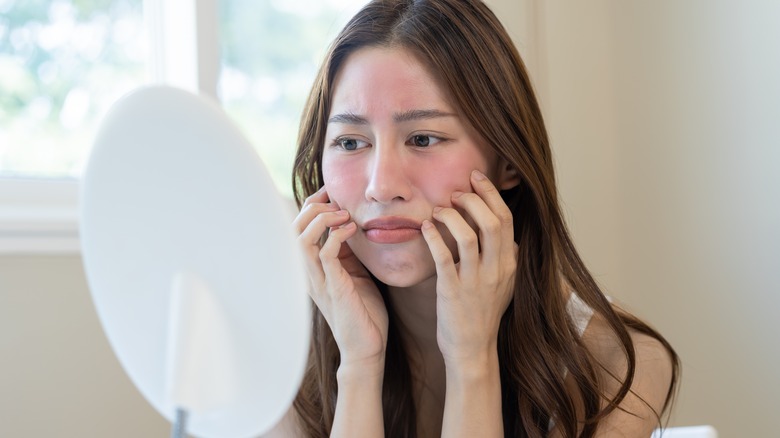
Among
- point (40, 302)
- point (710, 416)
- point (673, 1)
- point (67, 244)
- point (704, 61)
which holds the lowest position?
point (710, 416)

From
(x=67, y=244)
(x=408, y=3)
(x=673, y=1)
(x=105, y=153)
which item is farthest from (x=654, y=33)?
(x=105, y=153)

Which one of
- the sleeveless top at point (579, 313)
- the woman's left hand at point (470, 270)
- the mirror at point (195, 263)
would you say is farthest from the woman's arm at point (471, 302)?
the mirror at point (195, 263)

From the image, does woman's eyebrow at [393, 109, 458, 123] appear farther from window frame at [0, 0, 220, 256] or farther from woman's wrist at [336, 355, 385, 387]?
window frame at [0, 0, 220, 256]

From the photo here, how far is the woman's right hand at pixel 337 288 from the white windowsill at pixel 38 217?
2.14 ft

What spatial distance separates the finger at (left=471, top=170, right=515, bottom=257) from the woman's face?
0.02m

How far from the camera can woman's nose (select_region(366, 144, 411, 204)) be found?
1173 millimetres

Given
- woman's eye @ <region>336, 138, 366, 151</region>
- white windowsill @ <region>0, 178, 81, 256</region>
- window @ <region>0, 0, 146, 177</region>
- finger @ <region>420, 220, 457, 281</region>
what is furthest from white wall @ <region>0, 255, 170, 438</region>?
finger @ <region>420, 220, 457, 281</region>

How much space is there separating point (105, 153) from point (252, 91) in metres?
1.77

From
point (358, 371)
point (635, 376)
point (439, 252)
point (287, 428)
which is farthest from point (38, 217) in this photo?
point (635, 376)

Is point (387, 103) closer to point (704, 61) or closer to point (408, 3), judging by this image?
point (408, 3)

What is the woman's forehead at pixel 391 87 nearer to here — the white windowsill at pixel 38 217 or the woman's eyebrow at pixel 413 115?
the woman's eyebrow at pixel 413 115

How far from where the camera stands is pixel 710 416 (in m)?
2.40

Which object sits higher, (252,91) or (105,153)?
(252,91)

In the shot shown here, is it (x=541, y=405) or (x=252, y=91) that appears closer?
(x=541, y=405)
